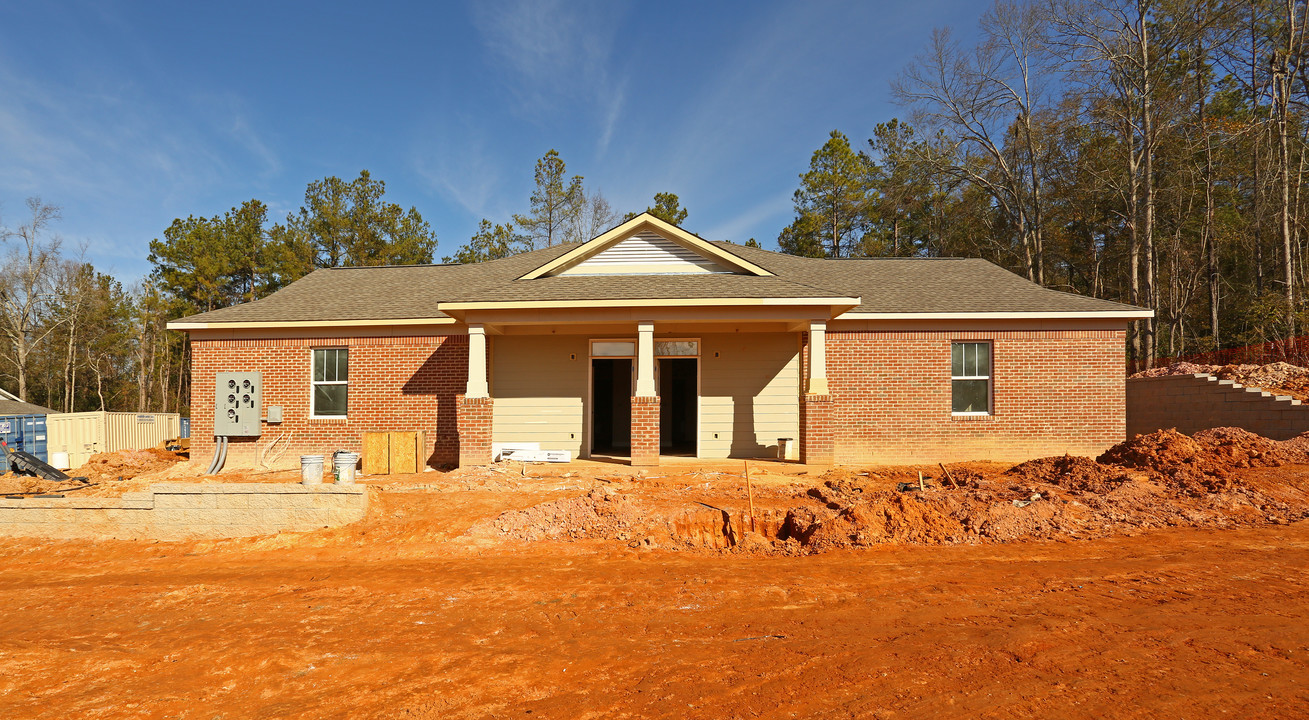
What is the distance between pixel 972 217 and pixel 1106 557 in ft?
106

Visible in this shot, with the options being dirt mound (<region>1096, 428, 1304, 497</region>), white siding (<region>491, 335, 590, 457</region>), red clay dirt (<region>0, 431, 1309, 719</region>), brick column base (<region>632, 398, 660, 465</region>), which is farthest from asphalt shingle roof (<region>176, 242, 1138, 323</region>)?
red clay dirt (<region>0, 431, 1309, 719</region>)

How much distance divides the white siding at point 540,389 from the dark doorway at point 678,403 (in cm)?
276

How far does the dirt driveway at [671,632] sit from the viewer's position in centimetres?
378

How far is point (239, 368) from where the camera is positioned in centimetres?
1396

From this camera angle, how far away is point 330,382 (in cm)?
1379

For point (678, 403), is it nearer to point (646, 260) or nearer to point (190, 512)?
point (646, 260)

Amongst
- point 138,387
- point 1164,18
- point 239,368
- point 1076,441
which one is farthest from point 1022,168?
point 138,387

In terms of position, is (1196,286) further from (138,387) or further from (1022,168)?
(138,387)

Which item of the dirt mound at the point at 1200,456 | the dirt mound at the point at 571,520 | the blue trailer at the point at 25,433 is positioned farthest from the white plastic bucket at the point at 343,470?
the blue trailer at the point at 25,433

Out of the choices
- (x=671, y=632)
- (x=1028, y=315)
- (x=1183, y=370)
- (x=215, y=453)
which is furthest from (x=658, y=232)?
(x=1183, y=370)

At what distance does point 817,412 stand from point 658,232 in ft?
17.3

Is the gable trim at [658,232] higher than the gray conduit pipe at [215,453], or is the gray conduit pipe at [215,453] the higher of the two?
the gable trim at [658,232]

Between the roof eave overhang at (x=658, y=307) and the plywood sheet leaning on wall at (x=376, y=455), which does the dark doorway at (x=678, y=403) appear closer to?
the roof eave overhang at (x=658, y=307)

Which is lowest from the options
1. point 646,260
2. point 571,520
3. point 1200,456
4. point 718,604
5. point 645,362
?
point 718,604
